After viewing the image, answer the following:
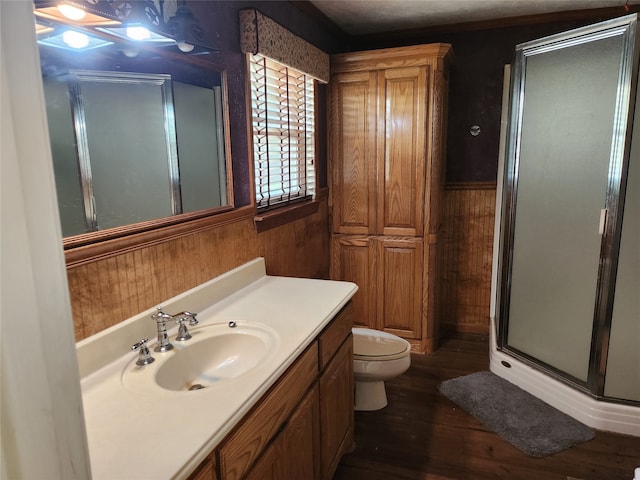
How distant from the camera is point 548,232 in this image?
2469 millimetres

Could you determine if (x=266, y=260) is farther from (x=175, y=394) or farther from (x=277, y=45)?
(x=175, y=394)

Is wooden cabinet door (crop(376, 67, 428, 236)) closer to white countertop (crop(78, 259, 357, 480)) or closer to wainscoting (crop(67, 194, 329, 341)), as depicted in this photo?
wainscoting (crop(67, 194, 329, 341))

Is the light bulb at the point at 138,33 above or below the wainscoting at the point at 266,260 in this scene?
above

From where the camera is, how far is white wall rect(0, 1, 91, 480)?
0.37 m

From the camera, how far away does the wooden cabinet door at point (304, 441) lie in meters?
1.42

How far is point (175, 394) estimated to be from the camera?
116 cm

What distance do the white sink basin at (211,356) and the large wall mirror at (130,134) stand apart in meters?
0.41

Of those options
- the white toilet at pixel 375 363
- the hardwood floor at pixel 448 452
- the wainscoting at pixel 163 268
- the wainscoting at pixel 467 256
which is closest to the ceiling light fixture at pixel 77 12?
the wainscoting at pixel 163 268

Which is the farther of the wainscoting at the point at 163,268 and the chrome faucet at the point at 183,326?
the chrome faucet at the point at 183,326

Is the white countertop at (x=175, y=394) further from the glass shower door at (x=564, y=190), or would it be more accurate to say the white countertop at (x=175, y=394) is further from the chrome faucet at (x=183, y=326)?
the glass shower door at (x=564, y=190)

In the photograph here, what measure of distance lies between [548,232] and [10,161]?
2.57 m

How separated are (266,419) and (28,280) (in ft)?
3.22

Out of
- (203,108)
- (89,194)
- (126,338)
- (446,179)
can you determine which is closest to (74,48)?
(89,194)

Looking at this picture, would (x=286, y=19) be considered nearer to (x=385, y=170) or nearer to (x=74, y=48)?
(x=385, y=170)
